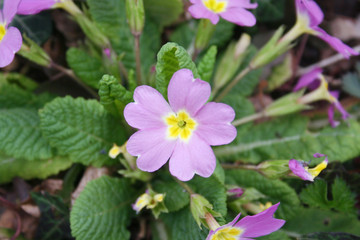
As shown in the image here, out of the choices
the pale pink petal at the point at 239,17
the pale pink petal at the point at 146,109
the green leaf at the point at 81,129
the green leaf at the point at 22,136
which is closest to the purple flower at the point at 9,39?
the green leaf at the point at 81,129

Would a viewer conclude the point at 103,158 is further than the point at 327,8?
No

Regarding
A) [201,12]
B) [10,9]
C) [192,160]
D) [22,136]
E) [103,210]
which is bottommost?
[103,210]

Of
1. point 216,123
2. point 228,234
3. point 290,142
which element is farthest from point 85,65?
point 290,142

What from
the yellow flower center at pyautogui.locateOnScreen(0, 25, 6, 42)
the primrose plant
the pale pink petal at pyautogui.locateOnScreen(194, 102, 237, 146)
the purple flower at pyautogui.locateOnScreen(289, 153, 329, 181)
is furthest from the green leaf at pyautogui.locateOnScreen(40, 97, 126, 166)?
the purple flower at pyautogui.locateOnScreen(289, 153, 329, 181)

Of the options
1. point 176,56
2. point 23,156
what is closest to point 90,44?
point 23,156

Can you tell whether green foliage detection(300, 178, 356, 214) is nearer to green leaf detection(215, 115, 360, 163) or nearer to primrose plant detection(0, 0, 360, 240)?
primrose plant detection(0, 0, 360, 240)

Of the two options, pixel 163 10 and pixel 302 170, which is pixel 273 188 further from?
pixel 163 10

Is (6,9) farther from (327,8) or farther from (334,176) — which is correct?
(327,8)
